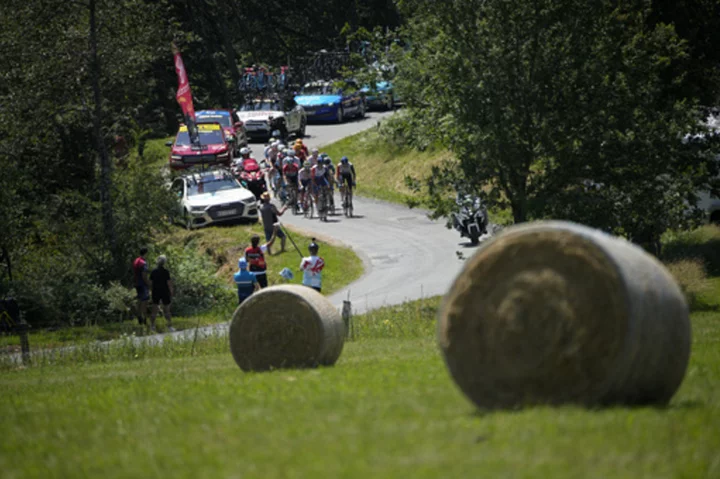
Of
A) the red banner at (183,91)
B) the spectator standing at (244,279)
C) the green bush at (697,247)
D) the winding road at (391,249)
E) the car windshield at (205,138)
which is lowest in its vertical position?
the green bush at (697,247)

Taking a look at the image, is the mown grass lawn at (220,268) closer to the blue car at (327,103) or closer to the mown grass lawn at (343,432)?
the mown grass lawn at (343,432)

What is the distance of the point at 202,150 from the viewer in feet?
139

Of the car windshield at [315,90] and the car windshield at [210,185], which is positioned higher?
the car windshield at [315,90]

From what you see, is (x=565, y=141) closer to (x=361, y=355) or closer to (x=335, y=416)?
(x=361, y=355)

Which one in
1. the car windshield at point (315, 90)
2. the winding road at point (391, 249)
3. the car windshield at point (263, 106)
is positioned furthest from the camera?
the car windshield at point (315, 90)

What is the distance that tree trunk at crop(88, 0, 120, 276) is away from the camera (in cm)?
2797

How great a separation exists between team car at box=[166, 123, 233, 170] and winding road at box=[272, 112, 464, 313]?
4846 mm

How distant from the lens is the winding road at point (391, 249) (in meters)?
27.1

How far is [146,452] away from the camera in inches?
335

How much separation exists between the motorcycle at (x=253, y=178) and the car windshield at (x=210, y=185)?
128 cm

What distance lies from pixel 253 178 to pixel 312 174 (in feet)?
9.11

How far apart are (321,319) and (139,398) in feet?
9.79

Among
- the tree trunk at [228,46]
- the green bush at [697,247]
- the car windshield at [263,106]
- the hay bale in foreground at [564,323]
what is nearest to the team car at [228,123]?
the car windshield at [263,106]

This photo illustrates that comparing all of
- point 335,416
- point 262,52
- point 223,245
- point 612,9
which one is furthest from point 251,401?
point 262,52
